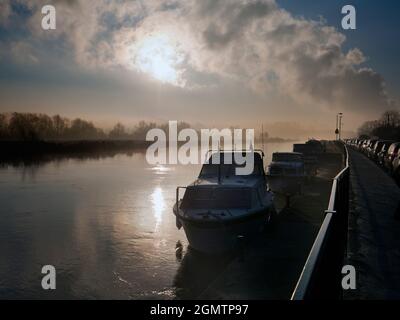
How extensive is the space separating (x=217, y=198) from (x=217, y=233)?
65.2 inches

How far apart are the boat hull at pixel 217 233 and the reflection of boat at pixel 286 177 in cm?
1071

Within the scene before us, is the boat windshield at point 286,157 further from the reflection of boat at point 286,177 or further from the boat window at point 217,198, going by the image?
the boat window at point 217,198

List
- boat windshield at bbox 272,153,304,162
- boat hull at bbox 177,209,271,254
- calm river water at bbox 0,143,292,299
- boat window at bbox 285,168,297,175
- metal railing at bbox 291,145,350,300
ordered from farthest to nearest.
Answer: boat windshield at bbox 272,153,304,162 < boat window at bbox 285,168,297,175 < boat hull at bbox 177,209,271,254 < calm river water at bbox 0,143,292,299 < metal railing at bbox 291,145,350,300

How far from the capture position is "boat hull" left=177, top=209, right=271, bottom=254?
12.4 meters

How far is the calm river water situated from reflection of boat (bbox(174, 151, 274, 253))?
1163 mm

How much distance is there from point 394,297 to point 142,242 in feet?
41.1

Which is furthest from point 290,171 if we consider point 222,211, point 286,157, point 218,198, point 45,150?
point 45,150

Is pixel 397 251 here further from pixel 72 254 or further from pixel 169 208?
pixel 169 208

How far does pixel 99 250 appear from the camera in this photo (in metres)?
15.9

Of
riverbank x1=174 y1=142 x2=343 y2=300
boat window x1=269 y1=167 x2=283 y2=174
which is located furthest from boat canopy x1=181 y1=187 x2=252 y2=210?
boat window x1=269 y1=167 x2=283 y2=174

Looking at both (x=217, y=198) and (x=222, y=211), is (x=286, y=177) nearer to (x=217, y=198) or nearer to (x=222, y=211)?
(x=217, y=198)

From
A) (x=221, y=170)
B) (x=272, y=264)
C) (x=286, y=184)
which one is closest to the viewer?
(x=272, y=264)

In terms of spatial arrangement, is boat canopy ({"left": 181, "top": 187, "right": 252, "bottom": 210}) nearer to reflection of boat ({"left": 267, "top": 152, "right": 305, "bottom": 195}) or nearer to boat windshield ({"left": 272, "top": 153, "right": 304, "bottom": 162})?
reflection of boat ({"left": 267, "top": 152, "right": 305, "bottom": 195})
